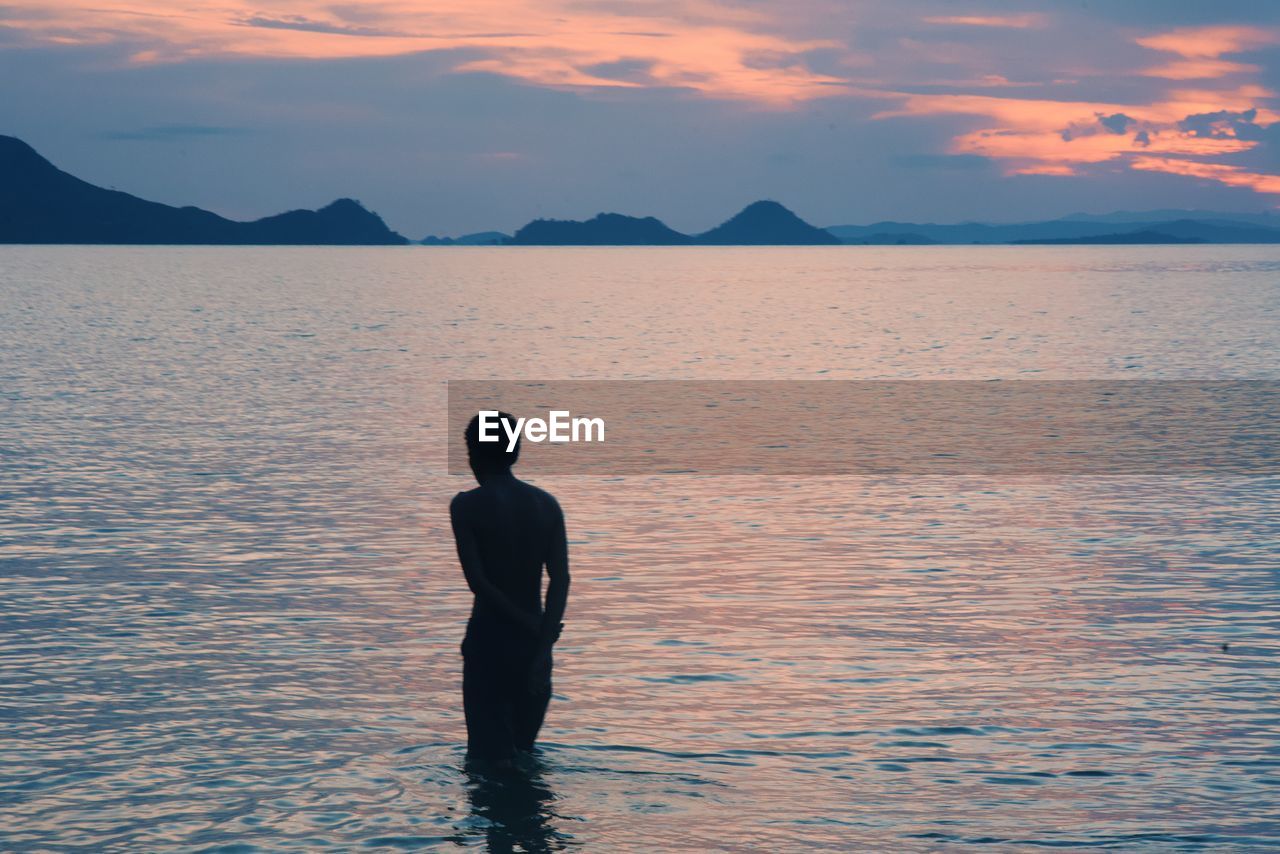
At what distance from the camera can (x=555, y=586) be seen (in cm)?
1003

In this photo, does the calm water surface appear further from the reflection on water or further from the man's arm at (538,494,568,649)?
the man's arm at (538,494,568,649)

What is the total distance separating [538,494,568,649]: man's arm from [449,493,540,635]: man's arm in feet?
0.34

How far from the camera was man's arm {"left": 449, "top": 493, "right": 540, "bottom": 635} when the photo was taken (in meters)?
9.90

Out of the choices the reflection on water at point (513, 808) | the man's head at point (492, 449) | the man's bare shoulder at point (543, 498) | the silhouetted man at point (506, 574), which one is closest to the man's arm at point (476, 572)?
the silhouetted man at point (506, 574)

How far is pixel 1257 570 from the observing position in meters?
19.3

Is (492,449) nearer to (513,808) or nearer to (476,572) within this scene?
(476,572)

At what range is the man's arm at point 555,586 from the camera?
9977 millimetres

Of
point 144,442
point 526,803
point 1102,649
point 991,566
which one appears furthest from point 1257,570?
point 144,442

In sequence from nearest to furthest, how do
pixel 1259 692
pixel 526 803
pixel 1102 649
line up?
pixel 526 803 → pixel 1259 692 → pixel 1102 649

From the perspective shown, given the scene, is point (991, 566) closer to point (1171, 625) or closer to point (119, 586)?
point (1171, 625)

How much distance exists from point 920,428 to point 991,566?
1842cm

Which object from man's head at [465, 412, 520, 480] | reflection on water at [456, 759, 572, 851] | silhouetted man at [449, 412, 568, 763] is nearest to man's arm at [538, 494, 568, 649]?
silhouetted man at [449, 412, 568, 763]

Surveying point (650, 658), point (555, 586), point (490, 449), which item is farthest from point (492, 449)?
point (650, 658)

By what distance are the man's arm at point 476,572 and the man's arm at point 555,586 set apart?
0.34ft
